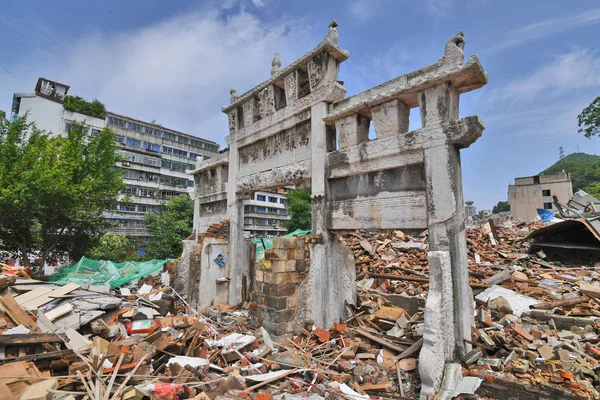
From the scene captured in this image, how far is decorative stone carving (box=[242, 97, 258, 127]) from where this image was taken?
7.91m

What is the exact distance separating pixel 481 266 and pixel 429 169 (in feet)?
17.6

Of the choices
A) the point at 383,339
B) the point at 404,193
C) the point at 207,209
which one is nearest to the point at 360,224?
the point at 404,193

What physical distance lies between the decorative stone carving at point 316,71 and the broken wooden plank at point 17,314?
6470mm

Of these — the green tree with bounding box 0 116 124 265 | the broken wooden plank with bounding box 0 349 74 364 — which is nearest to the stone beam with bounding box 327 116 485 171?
the broken wooden plank with bounding box 0 349 74 364

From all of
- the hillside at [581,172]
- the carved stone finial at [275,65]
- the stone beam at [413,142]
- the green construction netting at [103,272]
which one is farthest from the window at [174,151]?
the hillside at [581,172]

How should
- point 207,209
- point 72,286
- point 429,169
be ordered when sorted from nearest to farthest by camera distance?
1. point 429,169
2. point 72,286
3. point 207,209

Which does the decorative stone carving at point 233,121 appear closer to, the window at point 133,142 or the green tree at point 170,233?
the green tree at point 170,233

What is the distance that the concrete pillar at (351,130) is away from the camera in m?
5.50

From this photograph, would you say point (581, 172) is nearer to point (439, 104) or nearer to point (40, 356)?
point (439, 104)

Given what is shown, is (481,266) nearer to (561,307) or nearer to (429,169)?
(561,307)

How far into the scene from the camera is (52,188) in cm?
1112

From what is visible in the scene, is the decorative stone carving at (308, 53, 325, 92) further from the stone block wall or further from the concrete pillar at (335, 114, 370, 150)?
the stone block wall

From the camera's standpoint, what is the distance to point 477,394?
352 centimetres

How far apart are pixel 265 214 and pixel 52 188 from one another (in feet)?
104
